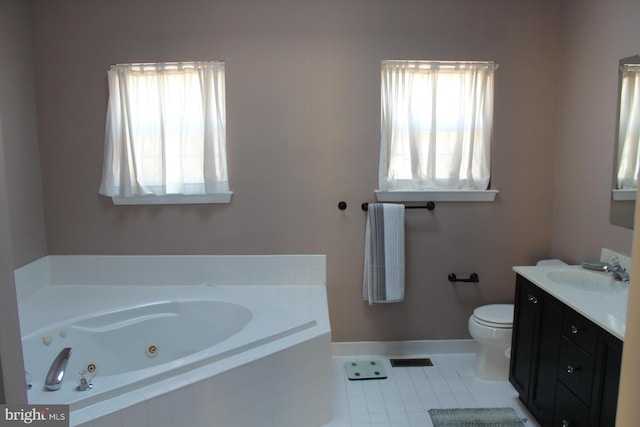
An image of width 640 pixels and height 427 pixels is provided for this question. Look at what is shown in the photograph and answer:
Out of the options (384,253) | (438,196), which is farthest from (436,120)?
(384,253)

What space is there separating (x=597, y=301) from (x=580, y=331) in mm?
169

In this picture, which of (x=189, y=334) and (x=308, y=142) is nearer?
(x=189, y=334)

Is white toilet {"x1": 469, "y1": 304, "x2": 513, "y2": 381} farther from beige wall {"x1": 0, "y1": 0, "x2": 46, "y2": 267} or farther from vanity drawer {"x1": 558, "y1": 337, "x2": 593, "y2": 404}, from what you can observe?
beige wall {"x1": 0, "y1": 0, "x2": 46, "y2": 267}

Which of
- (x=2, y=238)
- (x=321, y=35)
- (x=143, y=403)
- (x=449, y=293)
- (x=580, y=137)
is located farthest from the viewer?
(x=449, y=293)

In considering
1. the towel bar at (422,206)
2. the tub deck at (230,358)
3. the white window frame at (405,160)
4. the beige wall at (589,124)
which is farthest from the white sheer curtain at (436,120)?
the tub deck at (230,358)

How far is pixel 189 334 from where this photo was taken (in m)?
2.78

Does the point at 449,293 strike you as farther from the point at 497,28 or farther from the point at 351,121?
the point at 497,28

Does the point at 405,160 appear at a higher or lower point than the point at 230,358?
higher

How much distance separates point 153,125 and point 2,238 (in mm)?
2513

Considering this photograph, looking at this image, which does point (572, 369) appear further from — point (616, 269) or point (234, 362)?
point (234, 362)

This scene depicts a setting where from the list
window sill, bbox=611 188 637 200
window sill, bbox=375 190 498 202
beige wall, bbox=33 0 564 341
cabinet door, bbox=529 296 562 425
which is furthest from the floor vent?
window sill, bbox=611 188 637 200

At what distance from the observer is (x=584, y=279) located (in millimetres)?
2398

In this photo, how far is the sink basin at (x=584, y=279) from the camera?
2293mm

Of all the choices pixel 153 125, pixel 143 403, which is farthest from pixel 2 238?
pixel 153 125
